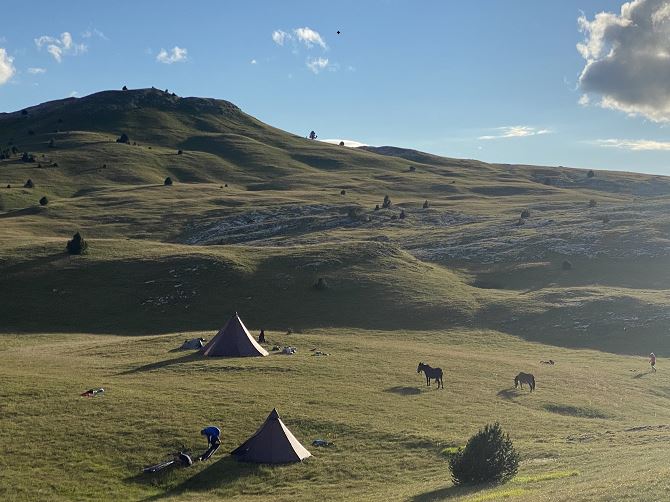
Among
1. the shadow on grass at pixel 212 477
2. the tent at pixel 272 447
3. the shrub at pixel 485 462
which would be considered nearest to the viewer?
the shrub at pixel 485 462

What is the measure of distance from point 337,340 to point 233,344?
11140mm

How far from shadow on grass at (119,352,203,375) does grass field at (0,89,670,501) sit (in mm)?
353

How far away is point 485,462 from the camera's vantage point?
23938 millimetres

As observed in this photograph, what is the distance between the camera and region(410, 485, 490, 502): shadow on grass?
22500 mm

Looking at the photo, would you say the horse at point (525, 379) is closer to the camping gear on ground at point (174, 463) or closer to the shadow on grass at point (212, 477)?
the shadow on grass at point (212, 477)

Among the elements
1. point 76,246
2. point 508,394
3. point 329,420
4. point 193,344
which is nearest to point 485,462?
point 329,420

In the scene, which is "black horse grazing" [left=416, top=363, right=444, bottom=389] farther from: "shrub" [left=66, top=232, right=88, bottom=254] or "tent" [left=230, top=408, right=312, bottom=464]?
"shrub" [left=66, top=232, right=88, bottom=254]

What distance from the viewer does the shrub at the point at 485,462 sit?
78.6 feet

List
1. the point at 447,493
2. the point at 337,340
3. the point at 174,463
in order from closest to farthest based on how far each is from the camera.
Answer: the point at 447,493
the point at 174,463
the point at 337,340

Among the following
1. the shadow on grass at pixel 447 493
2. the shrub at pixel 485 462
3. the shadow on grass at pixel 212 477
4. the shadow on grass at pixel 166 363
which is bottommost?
the shadow on grass at pixel 212 477

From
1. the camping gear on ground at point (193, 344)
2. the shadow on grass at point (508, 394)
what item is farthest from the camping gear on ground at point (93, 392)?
the shadow on grass at point (508, 394)

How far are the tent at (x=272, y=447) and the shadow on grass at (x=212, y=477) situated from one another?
17.1 inches

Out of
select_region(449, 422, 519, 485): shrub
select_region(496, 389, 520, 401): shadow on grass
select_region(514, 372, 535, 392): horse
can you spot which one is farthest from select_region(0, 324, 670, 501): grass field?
select_region(449, 422, 519, 485): shrub

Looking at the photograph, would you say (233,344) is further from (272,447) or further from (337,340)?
(272,447)
